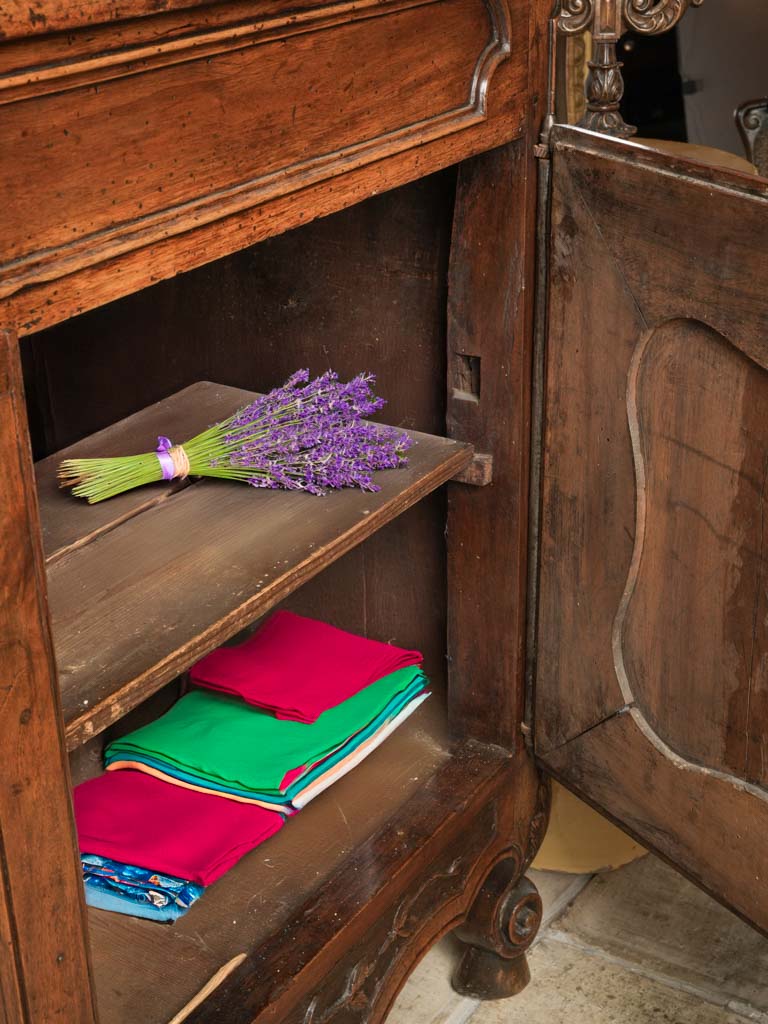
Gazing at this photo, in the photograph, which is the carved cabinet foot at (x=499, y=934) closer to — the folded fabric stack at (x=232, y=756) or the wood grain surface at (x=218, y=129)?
the folded fabric stack at (x=232, y=756)

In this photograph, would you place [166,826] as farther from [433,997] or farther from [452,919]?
[433,997]

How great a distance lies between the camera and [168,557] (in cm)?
140

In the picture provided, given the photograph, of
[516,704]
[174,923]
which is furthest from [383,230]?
[174,923]

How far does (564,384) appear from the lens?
1.56 m

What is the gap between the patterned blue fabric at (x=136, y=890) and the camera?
1496 millimetres

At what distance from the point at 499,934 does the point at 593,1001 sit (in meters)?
0.23

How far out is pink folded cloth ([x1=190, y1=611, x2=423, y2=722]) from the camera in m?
1.79

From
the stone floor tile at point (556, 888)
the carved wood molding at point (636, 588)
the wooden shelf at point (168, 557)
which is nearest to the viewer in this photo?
the wooden shelf at point (168, 557)

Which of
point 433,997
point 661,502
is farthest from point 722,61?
point 433,997

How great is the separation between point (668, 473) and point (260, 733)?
672mm

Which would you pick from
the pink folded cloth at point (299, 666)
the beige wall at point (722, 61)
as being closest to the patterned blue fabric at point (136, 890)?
the pink folded cloth at point (299, 666)

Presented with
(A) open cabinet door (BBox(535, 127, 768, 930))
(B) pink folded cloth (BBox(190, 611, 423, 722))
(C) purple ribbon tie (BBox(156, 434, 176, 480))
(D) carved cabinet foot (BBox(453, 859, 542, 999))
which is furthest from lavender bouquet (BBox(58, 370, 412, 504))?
(D) carved cabinet foot (BBox(453, 859, 542, 999))

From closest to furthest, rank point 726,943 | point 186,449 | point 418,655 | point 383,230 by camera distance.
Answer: point 186,449 < point 383,230 < point 418,655 < point 726,943

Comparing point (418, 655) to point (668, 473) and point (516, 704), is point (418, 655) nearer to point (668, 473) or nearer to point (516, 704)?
point (516, 704)
